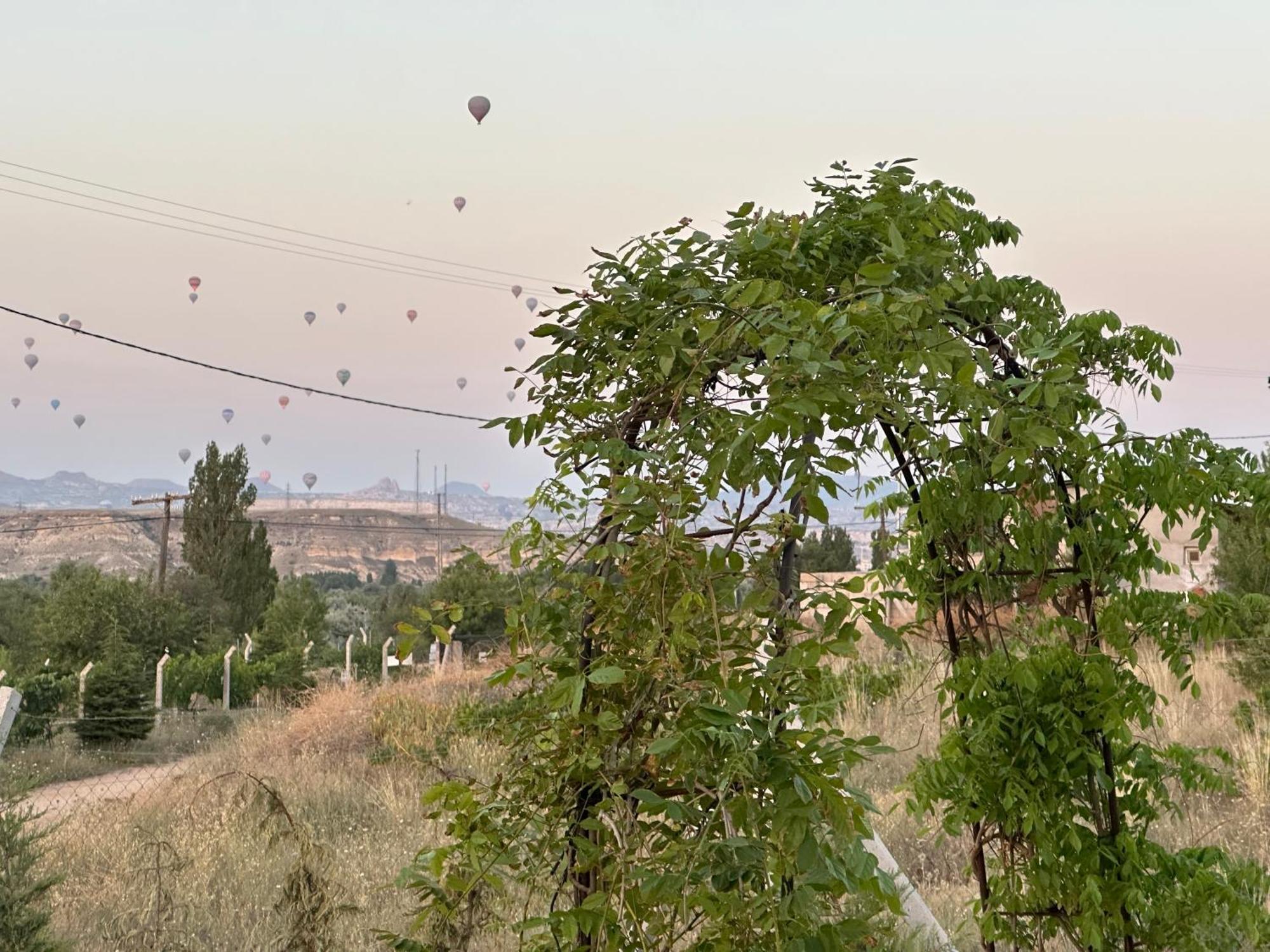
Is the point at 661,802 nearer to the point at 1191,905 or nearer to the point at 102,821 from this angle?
the point at 1191,905

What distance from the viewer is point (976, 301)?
2.46m

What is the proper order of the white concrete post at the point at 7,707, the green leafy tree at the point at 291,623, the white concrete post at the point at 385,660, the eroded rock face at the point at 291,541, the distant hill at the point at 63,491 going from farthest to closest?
the distant hill at the point at 63,491 < the eroded rock face at the point at 291,541 < the green leafy tree at the point at 291,623 < the white concrete post at the point at 385,660 < the white concrete post at the point at 7,707

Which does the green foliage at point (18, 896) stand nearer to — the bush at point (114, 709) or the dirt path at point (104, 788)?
the dirt path at point (104, 788)

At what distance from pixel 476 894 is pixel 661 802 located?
1.28 metres

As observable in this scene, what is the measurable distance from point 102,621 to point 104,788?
13264 mm

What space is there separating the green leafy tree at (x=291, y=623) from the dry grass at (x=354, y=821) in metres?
14.8

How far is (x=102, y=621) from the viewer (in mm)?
20484

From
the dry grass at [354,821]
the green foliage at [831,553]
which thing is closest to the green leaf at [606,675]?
the dry grass at [354,821]

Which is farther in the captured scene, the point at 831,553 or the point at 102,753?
the point at 831,553

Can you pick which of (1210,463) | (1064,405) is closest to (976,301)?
(1064,405)

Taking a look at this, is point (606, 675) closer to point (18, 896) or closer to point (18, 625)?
point (18, 896)

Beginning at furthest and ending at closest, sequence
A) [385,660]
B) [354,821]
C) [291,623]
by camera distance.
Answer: [291,623] < [385,660] < [354,821]

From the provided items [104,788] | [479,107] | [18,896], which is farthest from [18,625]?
[18,896]

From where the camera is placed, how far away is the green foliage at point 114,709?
1254 cm
